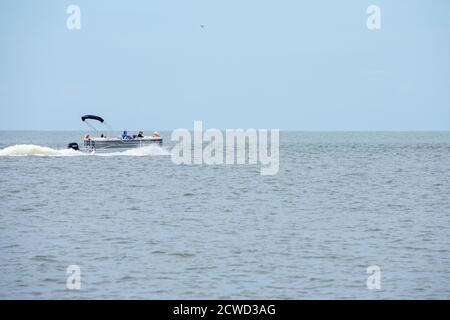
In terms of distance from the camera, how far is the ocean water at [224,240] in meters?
19.3

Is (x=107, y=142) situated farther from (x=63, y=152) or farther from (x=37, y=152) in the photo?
(x=37, y=152)

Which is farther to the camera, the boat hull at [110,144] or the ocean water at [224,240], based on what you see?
the boat hull at [110,144]

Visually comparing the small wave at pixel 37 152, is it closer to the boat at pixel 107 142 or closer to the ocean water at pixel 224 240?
the boat at pixel 107 142

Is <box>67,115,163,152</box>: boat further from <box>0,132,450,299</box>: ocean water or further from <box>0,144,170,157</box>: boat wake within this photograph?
<box>0,132,450,299</box>: ocean water

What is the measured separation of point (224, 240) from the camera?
85.2 ft

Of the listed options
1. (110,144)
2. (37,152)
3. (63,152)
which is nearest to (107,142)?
(110,144)

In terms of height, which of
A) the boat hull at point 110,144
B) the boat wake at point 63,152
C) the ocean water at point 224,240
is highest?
the boat hull at point 110,144

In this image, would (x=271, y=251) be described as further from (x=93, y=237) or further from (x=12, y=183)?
(x=12, y=183)

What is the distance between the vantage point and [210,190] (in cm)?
4728

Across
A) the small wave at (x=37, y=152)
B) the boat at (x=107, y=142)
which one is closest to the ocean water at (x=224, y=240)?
the boat at (x=107, y=142)

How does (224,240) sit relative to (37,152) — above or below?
below
